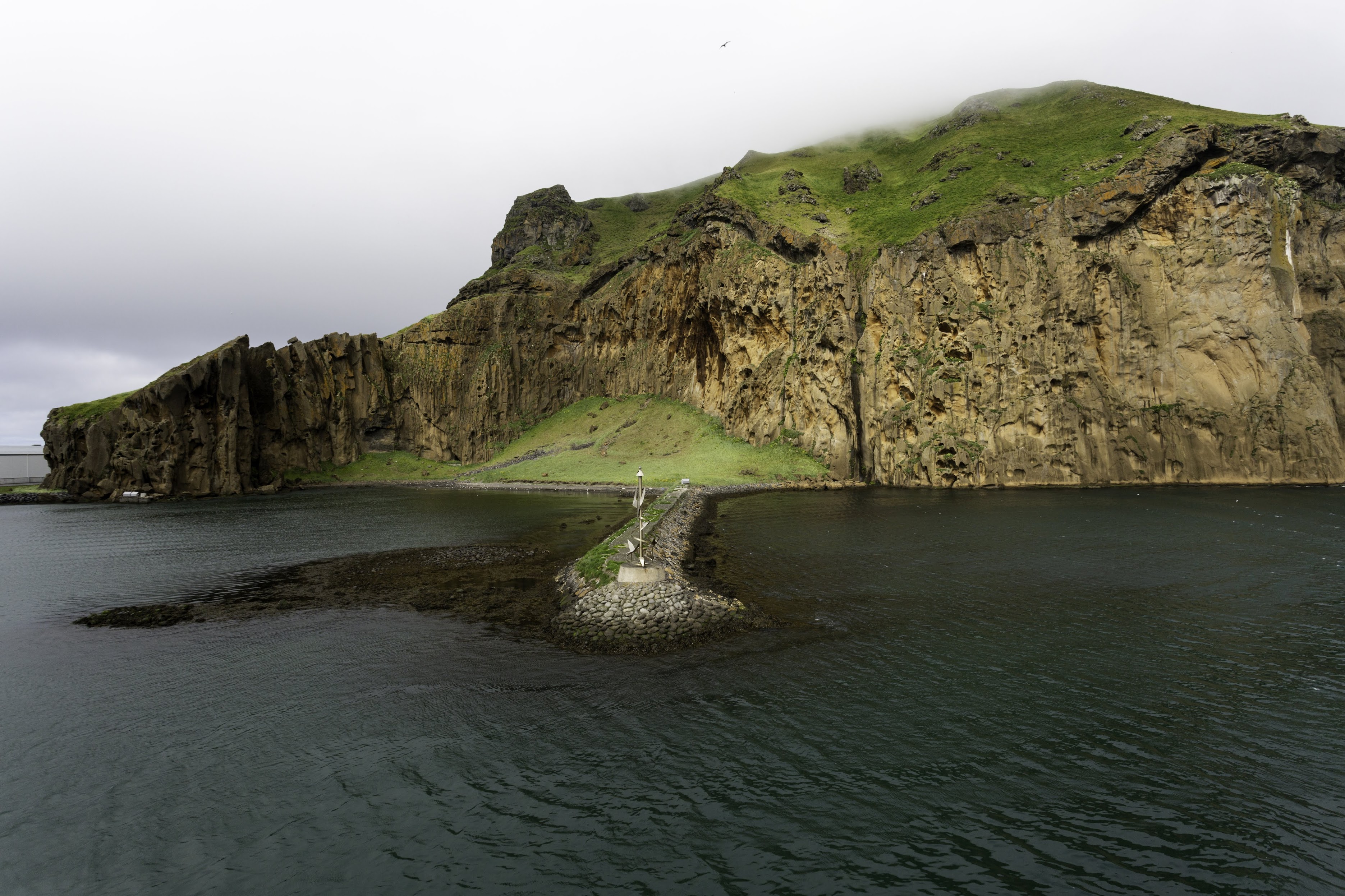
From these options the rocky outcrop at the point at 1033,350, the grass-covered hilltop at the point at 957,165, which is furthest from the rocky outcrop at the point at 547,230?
the rocky outcrop at the point at 1033,350

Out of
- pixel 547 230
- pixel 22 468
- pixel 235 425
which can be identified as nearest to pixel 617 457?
pixel 235 425

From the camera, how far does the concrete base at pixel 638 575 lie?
71.8 feet

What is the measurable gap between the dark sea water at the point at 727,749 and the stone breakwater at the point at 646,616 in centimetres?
135

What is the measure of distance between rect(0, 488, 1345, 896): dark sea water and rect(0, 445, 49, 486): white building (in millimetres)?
117057

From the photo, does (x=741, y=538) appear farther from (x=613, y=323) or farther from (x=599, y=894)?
(x=613, y=323)

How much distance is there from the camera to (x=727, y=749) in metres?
11.5

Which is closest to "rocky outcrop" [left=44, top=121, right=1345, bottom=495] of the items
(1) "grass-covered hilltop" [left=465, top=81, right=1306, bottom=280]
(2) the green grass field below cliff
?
(1) "grass-covered hilltop" [left=465, top=81, right=1306, bottom=280]

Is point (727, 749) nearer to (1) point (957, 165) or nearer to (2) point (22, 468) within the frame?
(1) point (957, 165)

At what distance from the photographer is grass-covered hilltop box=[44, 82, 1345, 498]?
66500 mm

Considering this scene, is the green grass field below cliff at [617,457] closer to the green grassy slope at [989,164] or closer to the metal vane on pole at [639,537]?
the metal vane on pole at [639,537]

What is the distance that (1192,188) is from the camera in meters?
68.4

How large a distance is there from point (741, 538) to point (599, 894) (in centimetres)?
2919

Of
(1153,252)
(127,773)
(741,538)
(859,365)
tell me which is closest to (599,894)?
(127,773)

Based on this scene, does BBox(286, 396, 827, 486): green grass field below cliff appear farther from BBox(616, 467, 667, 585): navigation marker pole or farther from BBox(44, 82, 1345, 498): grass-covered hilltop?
BBox(616, 467, 667, 585): navigation marker pole
